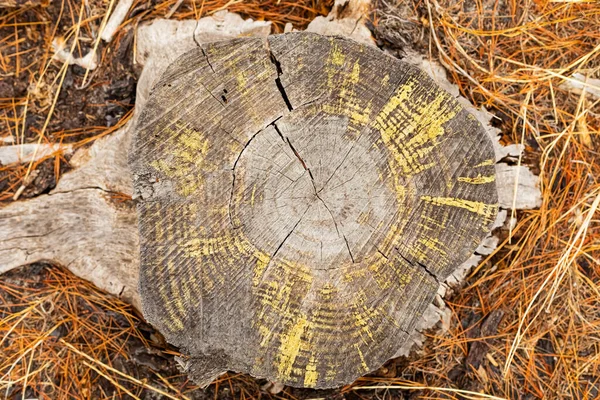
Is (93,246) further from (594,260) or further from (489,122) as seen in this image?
(594,260)

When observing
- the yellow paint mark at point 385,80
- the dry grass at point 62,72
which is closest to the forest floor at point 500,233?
the dry grass at point 62,72

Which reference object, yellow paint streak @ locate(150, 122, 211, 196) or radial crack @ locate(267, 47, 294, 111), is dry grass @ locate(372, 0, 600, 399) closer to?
radial crack @ locate(267, 47, 294, 111)

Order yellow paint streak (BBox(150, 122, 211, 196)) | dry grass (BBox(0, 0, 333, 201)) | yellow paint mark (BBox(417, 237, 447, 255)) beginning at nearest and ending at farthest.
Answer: yellow paint streak (BBox(150, 122, 211, 196)) → yellow paint mark (BBox(417, 237, 447, 255)) → dry grass (BBox(0, 0, 333, 201))

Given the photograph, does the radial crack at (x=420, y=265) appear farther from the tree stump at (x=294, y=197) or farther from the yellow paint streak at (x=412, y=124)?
the yellow paint streak at (x=412, y=124)

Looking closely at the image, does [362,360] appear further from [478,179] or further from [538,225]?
[538,225]

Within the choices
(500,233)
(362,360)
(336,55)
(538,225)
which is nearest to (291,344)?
(362,360)

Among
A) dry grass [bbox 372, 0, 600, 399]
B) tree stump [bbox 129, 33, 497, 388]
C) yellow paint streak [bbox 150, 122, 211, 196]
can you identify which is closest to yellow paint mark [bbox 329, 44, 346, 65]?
tree stump [bbox 129, 33, 497, 388]
